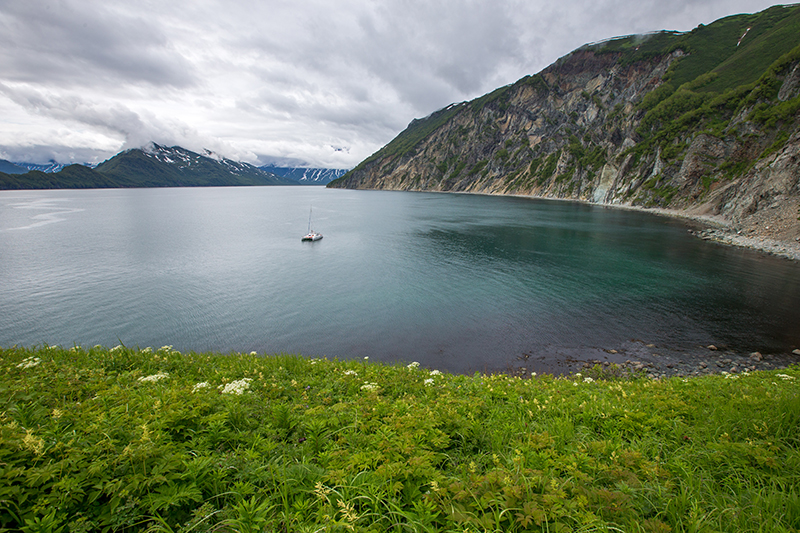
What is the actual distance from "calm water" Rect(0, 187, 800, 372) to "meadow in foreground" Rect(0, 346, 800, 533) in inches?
564

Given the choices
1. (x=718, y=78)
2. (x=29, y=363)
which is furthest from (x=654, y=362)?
(x=718, y=78)

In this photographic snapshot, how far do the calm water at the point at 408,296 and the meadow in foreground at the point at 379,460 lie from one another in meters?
14.3

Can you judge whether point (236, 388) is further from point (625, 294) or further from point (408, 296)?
point (625, 294)

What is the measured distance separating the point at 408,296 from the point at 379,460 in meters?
29.3

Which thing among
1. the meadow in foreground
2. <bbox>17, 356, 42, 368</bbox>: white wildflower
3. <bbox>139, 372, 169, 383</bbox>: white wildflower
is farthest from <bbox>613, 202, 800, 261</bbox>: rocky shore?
<bbox>17, 356, 42, 368</bbox>: white wildflower

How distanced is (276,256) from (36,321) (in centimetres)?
2800

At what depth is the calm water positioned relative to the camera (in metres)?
24.0

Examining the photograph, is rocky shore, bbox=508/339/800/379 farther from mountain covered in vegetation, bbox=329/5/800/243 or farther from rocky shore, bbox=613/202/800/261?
mountain covered in vegetation, bbox=329/5/800/243

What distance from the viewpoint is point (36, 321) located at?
2708 centimetres

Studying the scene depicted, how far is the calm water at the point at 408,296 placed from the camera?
78.8ft

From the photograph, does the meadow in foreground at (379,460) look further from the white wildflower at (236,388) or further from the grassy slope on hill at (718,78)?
the grassy slope on hill at (718,78)

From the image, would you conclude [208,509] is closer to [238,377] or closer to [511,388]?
[238,377]

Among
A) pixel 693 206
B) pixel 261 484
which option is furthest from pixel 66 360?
pixel 693 206

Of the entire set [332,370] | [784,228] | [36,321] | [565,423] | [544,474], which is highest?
[784,228]
